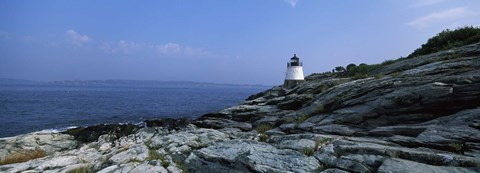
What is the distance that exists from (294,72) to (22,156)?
42014 mm

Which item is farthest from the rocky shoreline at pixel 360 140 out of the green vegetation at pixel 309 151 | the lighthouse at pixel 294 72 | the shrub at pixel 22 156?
the lighthouse at pixel 294 72

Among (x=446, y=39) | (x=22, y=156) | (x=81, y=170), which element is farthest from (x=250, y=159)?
(x=446, y=39)

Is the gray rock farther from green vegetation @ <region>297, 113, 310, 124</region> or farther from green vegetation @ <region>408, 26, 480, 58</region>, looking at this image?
green vegetation @ <region>408, 26, 480, 58</region>

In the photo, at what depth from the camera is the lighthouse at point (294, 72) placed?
52.2 meters

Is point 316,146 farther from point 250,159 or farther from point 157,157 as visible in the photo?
point 157,157

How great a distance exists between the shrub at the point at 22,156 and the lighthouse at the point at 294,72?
39.1 meters

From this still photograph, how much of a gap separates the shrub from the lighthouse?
39123 millimetres

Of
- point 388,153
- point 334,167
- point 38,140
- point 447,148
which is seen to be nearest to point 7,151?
point 38,140

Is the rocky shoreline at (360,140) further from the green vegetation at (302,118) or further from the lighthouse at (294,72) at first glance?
the lighthouse at (294,72)

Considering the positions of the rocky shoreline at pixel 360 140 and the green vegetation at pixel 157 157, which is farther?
the green vegetation at pixel 157 157

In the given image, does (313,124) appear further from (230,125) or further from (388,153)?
(230,125)

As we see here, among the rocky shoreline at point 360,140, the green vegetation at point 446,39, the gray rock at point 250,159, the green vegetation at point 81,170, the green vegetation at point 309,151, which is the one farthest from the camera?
the green vegetation at point 446,39

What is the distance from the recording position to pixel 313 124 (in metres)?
15.5

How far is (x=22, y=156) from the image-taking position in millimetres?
21141
